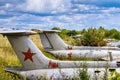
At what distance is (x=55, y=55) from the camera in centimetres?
2777

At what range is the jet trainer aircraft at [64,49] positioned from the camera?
26788 mm

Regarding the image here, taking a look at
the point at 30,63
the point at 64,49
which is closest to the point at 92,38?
the point at 64,49

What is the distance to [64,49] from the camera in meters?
28.6

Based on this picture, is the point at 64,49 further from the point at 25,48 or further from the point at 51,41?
A: the point at 25,48

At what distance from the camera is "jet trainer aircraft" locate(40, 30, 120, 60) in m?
26.8

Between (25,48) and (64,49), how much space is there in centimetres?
1453

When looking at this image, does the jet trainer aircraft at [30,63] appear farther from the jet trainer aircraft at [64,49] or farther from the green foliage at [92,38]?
the green foliage at [92,38]

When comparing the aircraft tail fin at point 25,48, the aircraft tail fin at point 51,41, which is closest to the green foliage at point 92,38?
the aircraft tail fin at point 51,41

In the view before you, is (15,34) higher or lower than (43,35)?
lower

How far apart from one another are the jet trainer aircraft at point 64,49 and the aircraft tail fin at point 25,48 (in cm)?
1224

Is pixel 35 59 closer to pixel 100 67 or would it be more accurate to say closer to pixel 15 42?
pixel 15 42

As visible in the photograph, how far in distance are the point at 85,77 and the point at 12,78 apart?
15.0 ft

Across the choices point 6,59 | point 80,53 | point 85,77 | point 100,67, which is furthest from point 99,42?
point 85,77

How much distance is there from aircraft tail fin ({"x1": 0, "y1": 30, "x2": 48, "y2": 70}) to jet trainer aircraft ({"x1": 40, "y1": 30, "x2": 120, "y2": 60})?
482 inches
